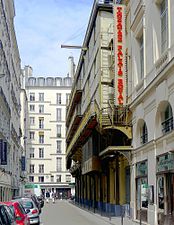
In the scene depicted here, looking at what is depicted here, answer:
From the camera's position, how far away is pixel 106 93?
3322 cm

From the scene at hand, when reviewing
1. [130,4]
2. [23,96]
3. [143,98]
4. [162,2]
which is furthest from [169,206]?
[23,96]

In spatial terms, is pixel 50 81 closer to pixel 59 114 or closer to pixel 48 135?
pixel 59 114

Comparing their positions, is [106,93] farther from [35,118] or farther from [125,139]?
[35,118]

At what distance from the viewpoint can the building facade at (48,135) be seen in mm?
100875

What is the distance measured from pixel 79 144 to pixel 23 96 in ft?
134

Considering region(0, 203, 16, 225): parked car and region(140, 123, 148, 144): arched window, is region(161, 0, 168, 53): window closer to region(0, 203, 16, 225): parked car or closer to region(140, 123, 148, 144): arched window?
region(140, 123, 148, 144): arched window

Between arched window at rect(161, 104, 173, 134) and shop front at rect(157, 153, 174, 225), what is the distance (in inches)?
46.2

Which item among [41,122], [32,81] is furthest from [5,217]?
[32,81]

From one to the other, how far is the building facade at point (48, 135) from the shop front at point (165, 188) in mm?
77307

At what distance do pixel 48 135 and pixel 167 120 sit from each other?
82182 millimetres

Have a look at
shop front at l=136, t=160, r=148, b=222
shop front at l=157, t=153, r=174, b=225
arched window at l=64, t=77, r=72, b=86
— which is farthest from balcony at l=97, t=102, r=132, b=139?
arched window at l=64, t=77, r=72, b=86

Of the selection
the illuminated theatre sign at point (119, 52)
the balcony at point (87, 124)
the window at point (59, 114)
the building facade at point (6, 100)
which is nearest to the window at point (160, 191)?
the illuminated theatre sign at point (119, 52)

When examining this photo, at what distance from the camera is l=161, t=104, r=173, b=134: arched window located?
846 inches

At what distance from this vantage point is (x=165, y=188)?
70.4 ft
